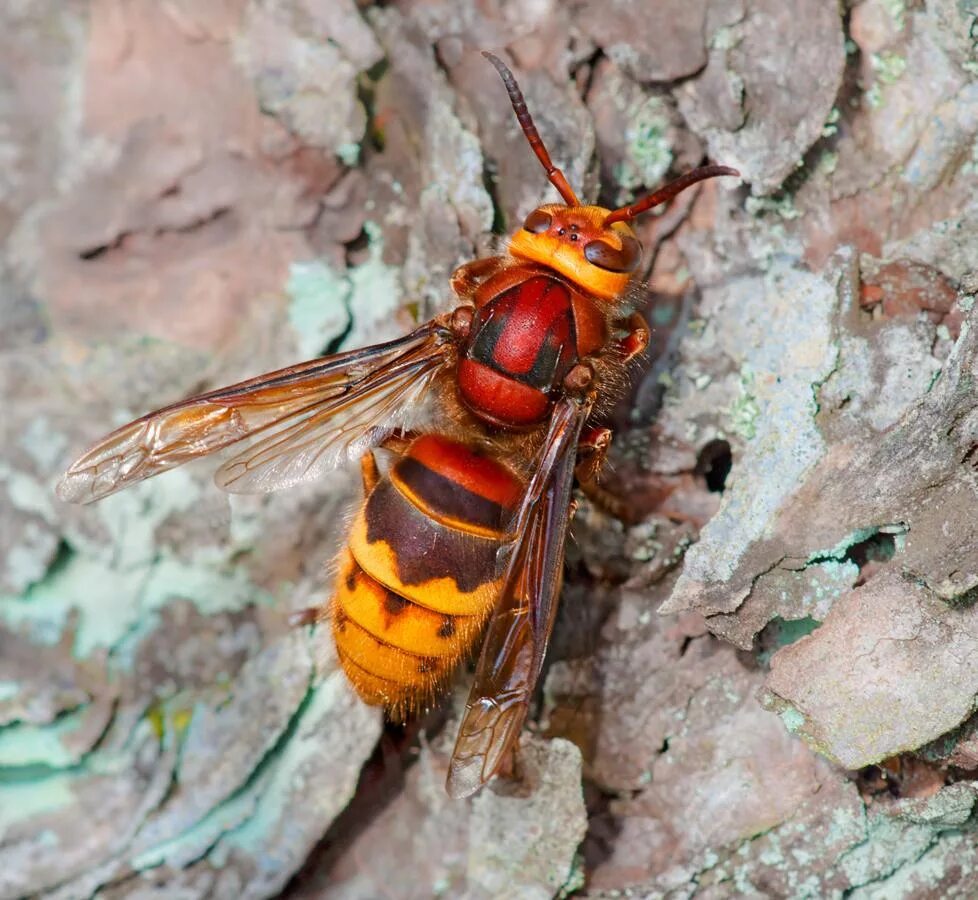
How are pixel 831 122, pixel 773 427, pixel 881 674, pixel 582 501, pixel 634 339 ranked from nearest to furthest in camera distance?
pixel 881 674
pixel 773 427
pixel 831 122
pixel 634 339
pixel 582 501

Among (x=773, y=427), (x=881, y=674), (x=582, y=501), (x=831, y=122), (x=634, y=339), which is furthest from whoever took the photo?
(x=582, y=501)

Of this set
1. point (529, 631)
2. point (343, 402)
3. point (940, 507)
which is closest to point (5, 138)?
point (343, 402)

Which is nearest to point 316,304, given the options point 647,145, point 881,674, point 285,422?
point 285,422

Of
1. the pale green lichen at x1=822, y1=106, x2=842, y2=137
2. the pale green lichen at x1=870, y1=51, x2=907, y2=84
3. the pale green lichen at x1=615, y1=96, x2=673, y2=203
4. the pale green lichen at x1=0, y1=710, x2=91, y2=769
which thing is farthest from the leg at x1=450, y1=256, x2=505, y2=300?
the pale green lichen at x1=0, y1=710, x2=91, y2=769

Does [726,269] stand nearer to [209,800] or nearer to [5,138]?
[209,800]

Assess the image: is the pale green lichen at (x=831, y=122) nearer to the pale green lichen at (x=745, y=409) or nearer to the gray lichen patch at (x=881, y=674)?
the pale green lichen at (x=745, y=409)

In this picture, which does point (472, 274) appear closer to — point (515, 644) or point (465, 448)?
point (465, 448)
